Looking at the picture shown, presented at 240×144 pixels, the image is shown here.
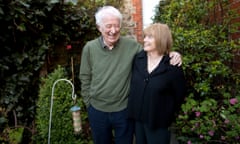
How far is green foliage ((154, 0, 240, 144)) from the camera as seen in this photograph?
8.06 ft

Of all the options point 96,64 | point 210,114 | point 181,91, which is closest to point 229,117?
point 210,114

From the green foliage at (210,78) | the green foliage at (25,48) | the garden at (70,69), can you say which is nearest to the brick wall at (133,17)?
the garden at (70,69)

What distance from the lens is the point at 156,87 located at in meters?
1.92

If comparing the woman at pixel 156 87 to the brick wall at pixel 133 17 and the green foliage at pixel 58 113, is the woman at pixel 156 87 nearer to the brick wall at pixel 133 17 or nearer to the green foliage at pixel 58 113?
the green foliage at pixel 58 113

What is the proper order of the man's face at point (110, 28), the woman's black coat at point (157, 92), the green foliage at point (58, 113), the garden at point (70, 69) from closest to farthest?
the woman's black coat at point (157, 92)
the man's face at point (110, 28)
the garden at point (70, 69)
the green foliage at point (58, 113)

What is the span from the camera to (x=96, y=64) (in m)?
→ 2.21

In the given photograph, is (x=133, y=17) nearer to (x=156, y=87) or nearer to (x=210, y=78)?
(x=210, y=78)

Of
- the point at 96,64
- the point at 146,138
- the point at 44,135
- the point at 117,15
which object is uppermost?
the point at 117,15

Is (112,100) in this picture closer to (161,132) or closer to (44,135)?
(161,132)

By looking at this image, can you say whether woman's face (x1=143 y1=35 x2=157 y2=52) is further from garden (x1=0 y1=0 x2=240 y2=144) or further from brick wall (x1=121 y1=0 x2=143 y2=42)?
brick wall (x1=121 y1=0 x2=143 y2=42)

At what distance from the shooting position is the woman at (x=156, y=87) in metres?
1.93

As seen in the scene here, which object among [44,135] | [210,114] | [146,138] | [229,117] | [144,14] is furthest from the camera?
[144,14]

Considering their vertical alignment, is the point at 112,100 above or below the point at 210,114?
above

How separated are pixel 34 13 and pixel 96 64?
1.42 metres
